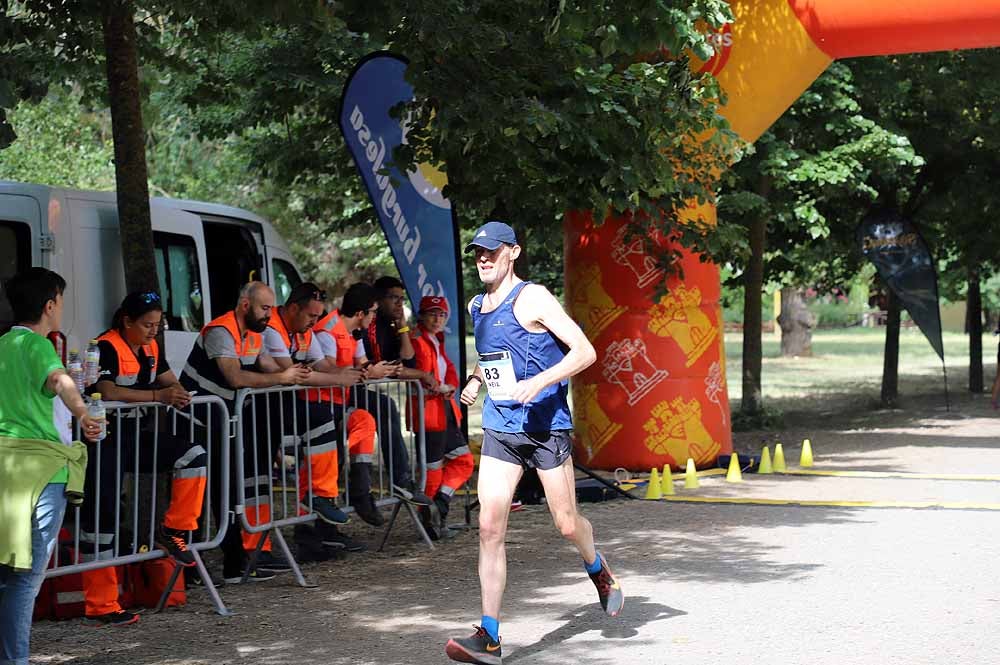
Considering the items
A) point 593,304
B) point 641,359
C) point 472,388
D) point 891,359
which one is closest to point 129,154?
point 472,388

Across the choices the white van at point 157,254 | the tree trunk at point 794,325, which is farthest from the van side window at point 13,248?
the tree trunk at point 794,325

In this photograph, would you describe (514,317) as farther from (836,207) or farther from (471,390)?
(836,207)

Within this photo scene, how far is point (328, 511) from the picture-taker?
8.63 metres

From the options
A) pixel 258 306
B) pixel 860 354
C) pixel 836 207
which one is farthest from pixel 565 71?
pixel 860 354

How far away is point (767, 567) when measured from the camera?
333 inches

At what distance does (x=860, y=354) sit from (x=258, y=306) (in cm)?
3689

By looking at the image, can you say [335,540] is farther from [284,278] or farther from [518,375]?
[284,278]

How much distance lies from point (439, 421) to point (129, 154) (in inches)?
111

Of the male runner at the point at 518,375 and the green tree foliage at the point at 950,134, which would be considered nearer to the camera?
the male runner at the point at 518,375

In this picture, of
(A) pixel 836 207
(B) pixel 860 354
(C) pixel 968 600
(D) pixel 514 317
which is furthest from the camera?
(B) pixel 860 354

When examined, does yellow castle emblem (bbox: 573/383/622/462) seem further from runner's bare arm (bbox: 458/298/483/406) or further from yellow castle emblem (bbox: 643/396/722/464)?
runner's bare arm (bbox: 458/298/483/406)

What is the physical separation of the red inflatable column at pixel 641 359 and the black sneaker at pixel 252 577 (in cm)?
581

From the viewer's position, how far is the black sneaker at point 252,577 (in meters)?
8.49

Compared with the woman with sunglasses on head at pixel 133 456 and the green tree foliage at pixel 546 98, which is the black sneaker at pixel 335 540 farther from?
the green tree foliage at pixel 546 98
